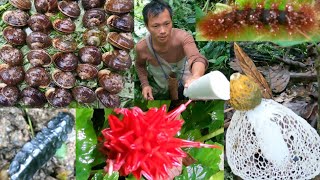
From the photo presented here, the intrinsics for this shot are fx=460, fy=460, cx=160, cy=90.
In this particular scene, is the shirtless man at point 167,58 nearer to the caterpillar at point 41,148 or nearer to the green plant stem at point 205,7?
the green plant stem at point 205,7

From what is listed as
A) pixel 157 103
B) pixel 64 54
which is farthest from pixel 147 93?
pixel 64 54

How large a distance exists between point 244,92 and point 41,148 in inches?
22.8

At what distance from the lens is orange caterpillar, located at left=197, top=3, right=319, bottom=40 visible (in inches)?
51.7

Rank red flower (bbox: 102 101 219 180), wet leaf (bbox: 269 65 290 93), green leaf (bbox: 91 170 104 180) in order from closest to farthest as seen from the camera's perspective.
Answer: red flower (bbox: 102 101 219 180)
green leaf (bbox: 91 170 104 180)
wet leaf (bbox: 269 65 290 93)

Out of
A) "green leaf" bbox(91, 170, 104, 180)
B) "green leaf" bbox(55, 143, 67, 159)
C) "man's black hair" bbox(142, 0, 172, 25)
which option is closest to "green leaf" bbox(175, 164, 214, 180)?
"green leaf" bbox(91, 170, 104, 180)

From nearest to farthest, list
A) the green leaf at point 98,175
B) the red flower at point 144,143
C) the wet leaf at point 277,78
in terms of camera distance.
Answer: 1. the red flower at point 144,143
2. the green leaf at point 98,175
3. the wet leaf at point 277,78

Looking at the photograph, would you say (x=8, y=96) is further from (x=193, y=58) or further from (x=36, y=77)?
(x=193, y=58)

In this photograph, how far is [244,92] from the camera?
1.28 metres

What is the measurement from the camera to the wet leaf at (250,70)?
134 centimetres

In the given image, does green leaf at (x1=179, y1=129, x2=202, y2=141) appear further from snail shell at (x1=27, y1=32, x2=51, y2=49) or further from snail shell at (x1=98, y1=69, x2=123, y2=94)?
snail shell at (x1=27, y1=32, x2=51, y2=49)

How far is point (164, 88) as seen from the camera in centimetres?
135

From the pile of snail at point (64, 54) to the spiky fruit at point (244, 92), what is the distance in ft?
1.01

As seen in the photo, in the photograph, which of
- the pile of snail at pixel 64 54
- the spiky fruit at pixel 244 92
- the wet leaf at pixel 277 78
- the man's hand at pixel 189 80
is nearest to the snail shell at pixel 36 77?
the pile of snail at pixel 64 54

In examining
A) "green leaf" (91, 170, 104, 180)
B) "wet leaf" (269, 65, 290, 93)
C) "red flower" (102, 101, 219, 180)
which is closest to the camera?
"red flower" (102, 101, 219, 180)
